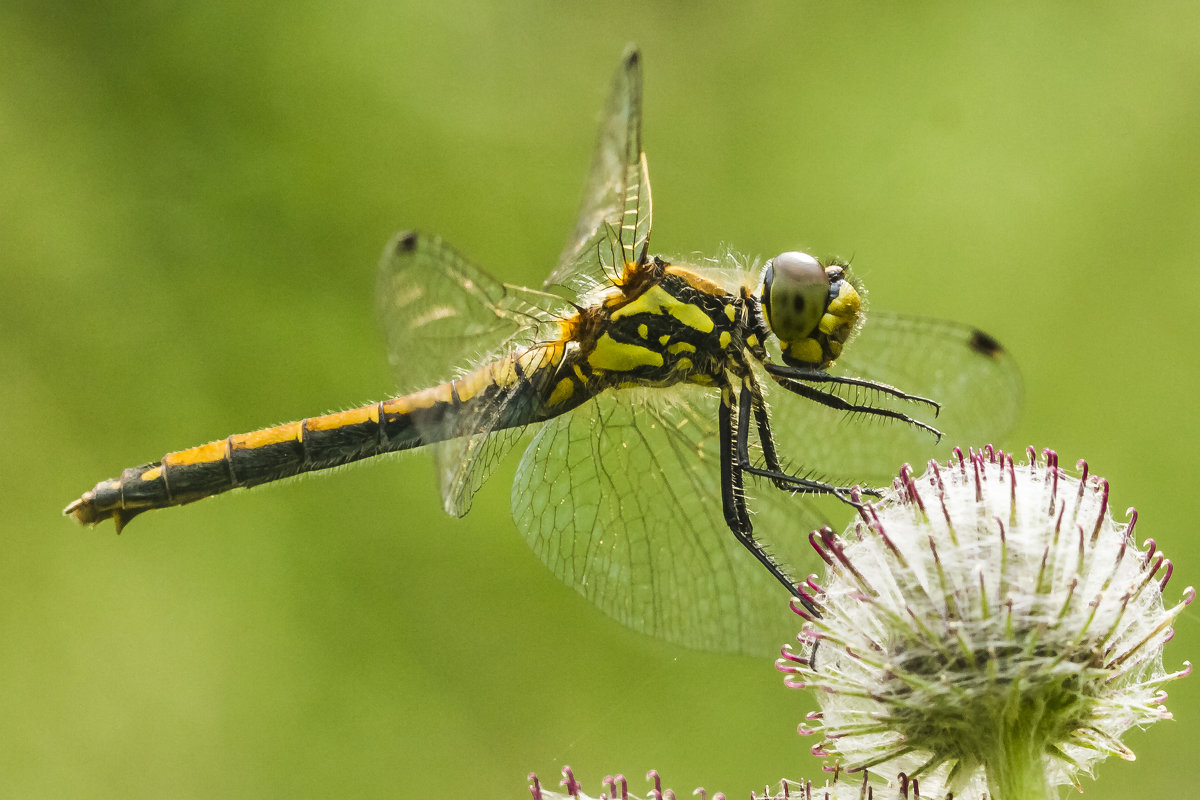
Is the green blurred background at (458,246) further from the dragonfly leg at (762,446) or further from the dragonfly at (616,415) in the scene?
the dragonfly leg at (762,446)

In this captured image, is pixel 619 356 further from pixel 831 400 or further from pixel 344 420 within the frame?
pixel 344 420

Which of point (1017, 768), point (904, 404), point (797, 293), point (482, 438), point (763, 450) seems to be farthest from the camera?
point (904, 404)

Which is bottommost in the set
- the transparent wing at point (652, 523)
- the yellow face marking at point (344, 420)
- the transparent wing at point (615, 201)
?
the transparent wing at point (652, 523)

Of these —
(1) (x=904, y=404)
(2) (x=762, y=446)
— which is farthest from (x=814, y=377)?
(1) (x=904, y=404)

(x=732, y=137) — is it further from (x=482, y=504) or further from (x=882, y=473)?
(x=882, y=473)

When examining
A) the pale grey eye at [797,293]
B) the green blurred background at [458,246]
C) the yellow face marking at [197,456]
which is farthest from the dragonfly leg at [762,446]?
the green blurred background at [458,246]

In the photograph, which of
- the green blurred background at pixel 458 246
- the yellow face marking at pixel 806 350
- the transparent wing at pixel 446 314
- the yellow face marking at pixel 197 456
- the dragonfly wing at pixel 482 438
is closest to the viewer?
the dragonfly wing at pixel 482 438
